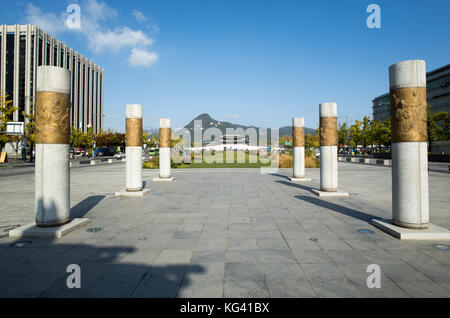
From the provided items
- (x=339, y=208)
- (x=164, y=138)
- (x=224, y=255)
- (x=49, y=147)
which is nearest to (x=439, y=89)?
(x=164, y=138)

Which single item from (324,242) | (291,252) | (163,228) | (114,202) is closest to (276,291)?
(291,252)

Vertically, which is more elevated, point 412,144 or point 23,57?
point 23,57

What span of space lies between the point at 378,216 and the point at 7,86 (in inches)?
2848

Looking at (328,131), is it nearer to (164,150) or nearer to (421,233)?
(421,233)

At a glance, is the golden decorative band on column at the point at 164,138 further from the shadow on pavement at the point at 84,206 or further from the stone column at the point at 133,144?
the shadow on pavement at the point at 84,206

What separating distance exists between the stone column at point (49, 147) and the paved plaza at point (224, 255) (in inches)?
28.3

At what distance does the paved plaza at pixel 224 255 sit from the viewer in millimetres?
3707

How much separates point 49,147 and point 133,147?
207 inches

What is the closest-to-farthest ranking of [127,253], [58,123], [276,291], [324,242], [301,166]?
[276,291] → [127,253] → [324,242] → [58,123] → [301,166]

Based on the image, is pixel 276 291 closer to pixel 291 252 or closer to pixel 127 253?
pixel 291 252

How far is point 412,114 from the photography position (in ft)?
19.7

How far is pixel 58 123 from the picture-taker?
6305mm

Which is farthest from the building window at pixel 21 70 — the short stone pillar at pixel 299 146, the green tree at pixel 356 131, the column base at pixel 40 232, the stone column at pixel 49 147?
the green tree at pixel 356 131

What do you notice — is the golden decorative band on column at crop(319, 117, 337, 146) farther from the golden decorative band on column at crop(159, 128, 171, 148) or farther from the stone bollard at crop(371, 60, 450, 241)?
the golden decorative band on column at crop(159, 128, 171, 148)
